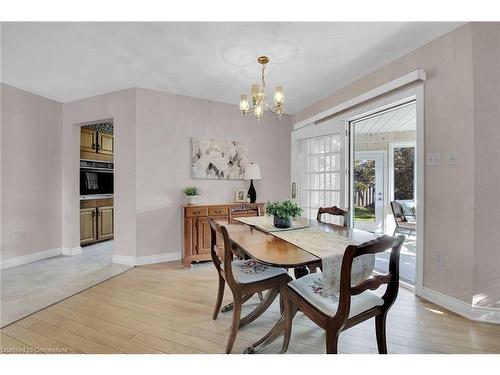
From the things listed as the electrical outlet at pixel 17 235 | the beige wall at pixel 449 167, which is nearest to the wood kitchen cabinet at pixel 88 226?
the electrical outlet at pixel 17 235

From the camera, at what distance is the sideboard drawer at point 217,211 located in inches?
139

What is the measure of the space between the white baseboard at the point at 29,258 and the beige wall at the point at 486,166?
5173mm

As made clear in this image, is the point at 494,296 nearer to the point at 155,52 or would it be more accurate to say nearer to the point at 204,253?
the point at 204,253

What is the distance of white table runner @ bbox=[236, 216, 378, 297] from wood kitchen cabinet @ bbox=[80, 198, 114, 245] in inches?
144

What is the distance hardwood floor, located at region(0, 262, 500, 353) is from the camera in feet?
5.46

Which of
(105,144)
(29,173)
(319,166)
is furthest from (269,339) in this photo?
(105,144)

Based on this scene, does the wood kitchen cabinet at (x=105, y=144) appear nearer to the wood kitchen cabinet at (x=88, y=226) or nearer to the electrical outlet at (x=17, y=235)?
the wood kitchen cabinet at (x=88, y=226)

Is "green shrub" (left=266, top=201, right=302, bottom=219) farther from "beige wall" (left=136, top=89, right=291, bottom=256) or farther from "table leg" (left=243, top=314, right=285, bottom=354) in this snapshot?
"beige wall" (left=136, top=89, right=291, bottom=256)

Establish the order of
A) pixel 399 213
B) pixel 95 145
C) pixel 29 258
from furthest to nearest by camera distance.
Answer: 1. pixel 95 145
2. pixel 399 213
3. pixel 29 258

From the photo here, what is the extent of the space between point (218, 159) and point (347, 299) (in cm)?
308

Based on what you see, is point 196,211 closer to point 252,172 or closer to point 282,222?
point 252,172

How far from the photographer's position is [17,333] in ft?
5.99

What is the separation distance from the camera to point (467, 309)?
2.04 metres

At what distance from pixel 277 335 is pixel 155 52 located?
270cm
